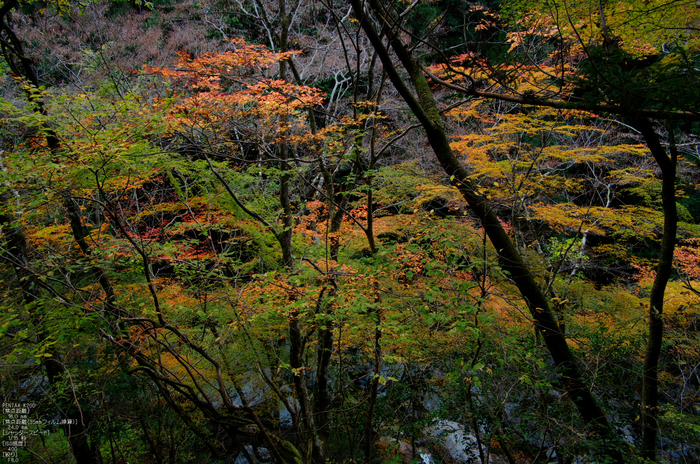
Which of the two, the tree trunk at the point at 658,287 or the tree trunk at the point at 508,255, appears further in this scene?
the tree trunk at the point at 508,255

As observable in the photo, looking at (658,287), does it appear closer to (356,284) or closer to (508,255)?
(508,255)

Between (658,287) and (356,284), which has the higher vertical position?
(658,287)

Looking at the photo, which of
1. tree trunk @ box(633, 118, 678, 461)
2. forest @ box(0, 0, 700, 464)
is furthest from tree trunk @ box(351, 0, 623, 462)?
tree trunk @ box(633, 118, 678, 461)

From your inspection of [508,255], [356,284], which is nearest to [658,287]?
[508,255]

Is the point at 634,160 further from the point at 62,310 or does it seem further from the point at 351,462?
the point at 62,310

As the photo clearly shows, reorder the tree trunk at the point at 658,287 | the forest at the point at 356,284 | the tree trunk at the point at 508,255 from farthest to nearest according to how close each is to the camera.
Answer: the tree trunk at the point at 508,255
the tree trunk at the point at 658,287
the forest at the point at 356,284

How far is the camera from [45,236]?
20.8 ft

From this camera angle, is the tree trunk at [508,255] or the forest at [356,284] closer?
the forest at [356,284]

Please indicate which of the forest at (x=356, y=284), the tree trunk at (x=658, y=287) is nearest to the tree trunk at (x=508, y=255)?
the forest at (x=356, y=284)

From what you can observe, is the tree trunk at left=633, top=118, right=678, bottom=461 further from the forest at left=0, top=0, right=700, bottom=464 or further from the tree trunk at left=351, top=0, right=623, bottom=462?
the tree trunk at left=351, top=0, right=623, bottom=462

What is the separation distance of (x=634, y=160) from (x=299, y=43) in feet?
44.5

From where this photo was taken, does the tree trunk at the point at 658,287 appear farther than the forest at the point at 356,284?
Yes

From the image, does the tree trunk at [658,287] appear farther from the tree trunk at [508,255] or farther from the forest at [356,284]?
the tree trunk at [508,255]

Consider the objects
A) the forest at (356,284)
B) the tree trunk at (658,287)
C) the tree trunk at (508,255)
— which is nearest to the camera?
the forest at (356,284)
